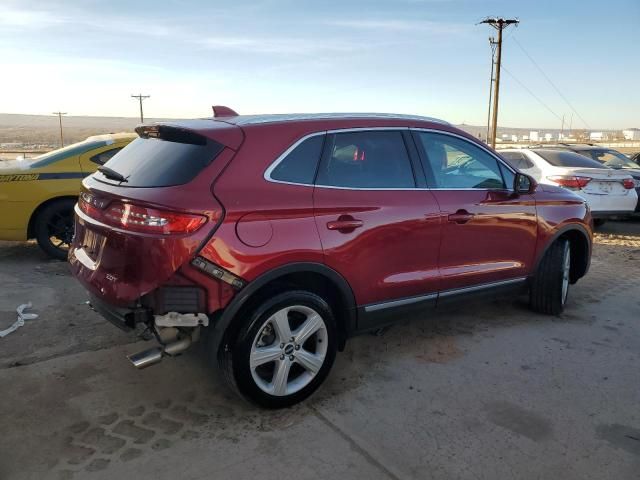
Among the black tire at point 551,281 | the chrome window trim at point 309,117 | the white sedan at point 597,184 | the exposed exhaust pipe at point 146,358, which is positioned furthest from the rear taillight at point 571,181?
the exposed exhaust pipe at point 146,358

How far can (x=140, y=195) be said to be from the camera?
9.56 feet

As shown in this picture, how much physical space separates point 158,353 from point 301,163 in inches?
53.6

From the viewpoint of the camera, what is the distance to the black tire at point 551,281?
4840 mm

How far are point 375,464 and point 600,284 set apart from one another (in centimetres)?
446

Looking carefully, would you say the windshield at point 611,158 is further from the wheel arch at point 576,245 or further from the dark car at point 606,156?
the wheel arch at point 576,245

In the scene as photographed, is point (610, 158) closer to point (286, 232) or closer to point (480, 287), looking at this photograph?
point (480, 287)

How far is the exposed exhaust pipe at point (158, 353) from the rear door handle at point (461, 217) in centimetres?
205

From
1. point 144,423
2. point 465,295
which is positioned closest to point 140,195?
point 144,423

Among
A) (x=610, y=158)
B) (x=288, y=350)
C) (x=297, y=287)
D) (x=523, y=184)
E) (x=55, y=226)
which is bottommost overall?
(x=288, y=350)

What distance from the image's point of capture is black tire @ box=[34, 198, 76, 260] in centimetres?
650

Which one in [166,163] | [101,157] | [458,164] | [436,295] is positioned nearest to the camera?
[166,163]

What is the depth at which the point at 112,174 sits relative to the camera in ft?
10.9

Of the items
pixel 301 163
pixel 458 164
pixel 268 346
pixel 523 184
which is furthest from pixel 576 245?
pixel 268 346

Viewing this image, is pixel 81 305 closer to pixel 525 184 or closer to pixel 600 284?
pixel 525 184
